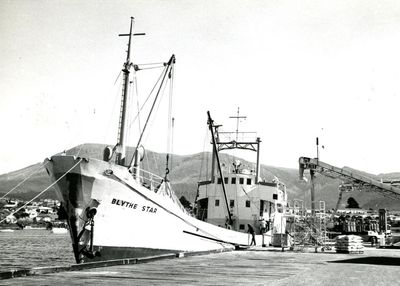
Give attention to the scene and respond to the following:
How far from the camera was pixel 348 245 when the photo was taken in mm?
25578

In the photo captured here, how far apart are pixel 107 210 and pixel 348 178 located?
109 ft

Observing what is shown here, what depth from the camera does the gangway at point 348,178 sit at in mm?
42188

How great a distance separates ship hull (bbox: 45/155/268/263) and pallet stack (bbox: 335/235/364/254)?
1164cm

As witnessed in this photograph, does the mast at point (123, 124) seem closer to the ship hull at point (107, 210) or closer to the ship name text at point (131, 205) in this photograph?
the ship hull at point (107, 210)

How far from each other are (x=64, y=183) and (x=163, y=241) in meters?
5.87

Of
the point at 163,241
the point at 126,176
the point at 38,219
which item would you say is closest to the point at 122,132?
the point at 126,176

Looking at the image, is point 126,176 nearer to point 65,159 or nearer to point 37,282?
point 65,159

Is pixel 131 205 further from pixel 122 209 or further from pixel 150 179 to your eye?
pixel 150 179

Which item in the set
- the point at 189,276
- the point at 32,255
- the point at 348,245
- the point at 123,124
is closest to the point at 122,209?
the point at 123,124

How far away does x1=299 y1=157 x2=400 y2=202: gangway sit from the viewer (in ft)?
138

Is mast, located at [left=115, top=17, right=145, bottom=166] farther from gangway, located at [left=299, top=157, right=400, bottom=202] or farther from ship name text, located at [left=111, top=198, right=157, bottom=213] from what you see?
gangway, located at [left=299, top=157, right=400, bottom=202]

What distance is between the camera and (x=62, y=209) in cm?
1844

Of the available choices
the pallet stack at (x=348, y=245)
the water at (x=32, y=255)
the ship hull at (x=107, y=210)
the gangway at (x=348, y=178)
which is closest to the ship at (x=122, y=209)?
the ship hull at (x=107, y=210)

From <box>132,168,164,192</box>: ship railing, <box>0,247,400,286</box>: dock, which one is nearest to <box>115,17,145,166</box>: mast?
<box>132,168,164,192</box>: ship railing
